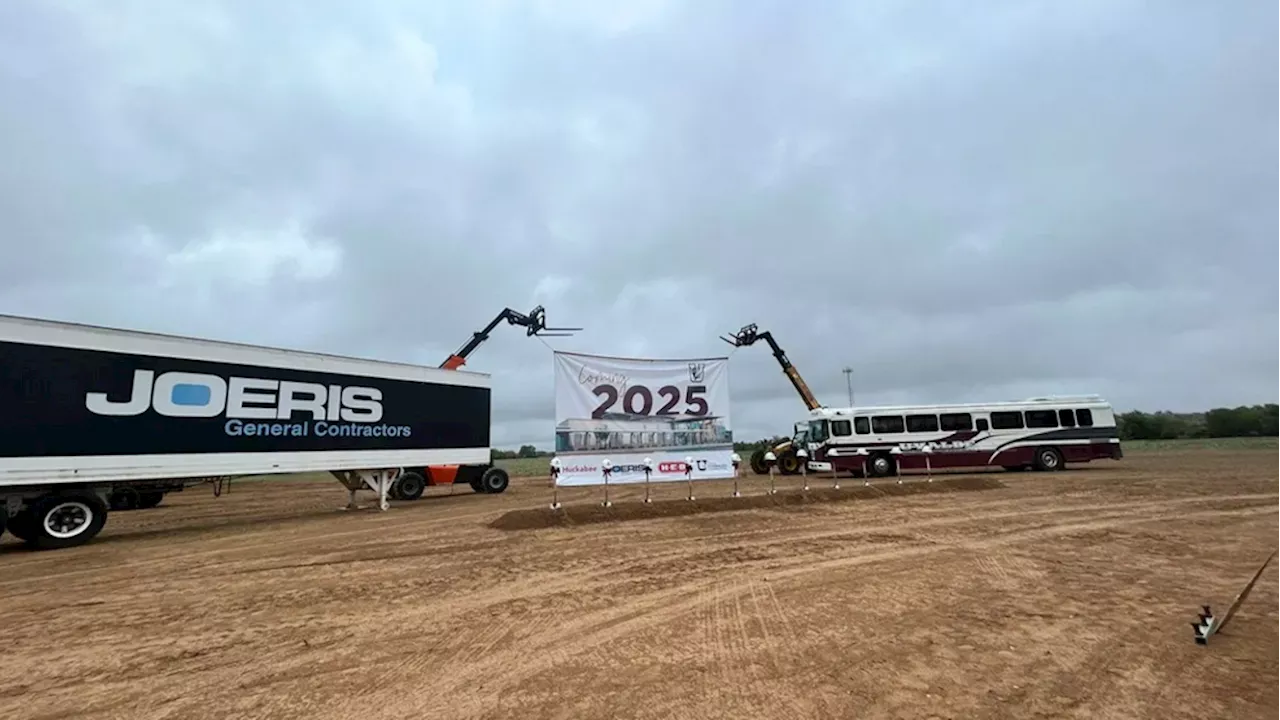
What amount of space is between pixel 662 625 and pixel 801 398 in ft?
86.7

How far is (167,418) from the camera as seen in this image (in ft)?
40.3

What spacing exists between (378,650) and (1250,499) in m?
18.6

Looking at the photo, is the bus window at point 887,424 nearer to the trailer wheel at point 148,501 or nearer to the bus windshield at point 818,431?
the bus windshield at point 818,431

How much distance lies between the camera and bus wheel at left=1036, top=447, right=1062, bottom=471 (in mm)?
24727

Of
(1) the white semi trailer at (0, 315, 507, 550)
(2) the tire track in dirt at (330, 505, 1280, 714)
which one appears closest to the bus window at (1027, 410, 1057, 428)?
(2) the tire track in dirt at (330, 505, 1280, 714)

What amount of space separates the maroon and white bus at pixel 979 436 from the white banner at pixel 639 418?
776 centimetres

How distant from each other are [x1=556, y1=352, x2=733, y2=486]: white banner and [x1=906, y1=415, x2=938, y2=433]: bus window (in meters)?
9.19

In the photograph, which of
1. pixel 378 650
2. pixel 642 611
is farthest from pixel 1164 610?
pixel 378 650

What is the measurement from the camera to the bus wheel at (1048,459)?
24.7 m

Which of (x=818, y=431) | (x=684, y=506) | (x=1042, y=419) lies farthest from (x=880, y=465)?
(x=684, y=506)

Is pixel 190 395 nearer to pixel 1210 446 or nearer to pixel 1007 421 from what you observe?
pixel 1007 421

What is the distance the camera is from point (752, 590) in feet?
21.1

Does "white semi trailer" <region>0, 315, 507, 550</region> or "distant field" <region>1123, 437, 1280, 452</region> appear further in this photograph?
"distant field" <region>1123, 437, 1280, 452</region>

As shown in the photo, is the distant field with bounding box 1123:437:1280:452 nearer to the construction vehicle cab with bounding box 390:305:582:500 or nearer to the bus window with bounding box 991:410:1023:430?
the bus window with bounding box 991:410:1023:430
